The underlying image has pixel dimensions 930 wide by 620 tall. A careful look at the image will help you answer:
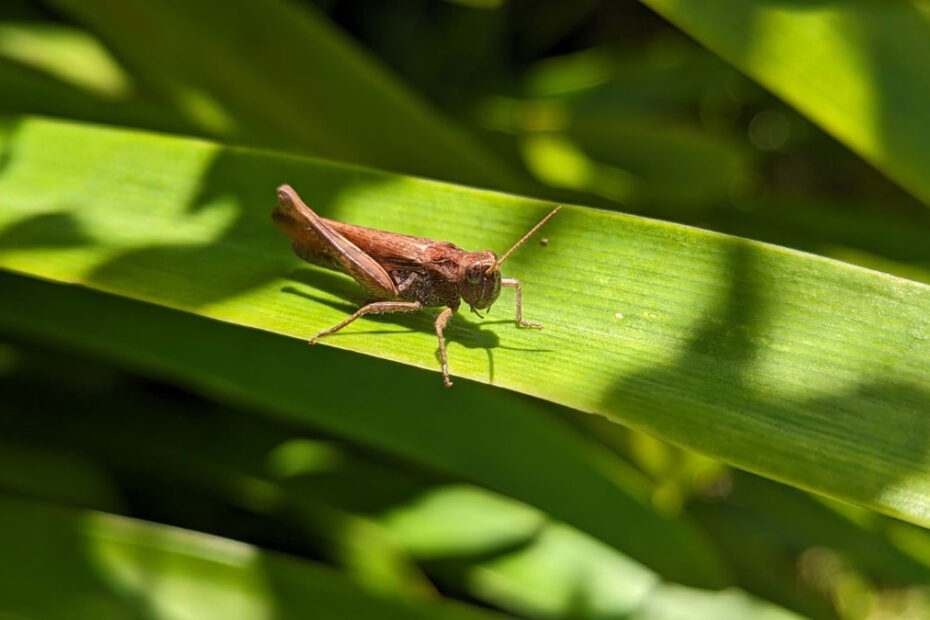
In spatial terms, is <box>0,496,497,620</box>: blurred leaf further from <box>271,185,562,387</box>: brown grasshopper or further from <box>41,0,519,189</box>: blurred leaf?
<box>41,0,519,189</box>: blurred leaf

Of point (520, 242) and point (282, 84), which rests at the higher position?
point (282, 84)

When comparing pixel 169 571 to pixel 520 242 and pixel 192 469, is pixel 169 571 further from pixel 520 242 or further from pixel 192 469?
pixel 520 242

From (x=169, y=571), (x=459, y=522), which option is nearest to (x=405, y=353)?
(x=169, y=571)

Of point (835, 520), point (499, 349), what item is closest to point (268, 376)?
point (499, 349)

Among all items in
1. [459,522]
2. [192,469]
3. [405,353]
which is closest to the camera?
[405,353]

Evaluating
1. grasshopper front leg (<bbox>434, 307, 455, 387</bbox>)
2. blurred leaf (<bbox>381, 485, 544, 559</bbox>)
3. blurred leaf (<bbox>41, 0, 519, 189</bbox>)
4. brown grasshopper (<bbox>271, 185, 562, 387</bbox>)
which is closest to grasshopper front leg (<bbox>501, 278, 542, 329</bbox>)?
brown grasshopper (<bbox>271, 185, 562, 387</bbox>)

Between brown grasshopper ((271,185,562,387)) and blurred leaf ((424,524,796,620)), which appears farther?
blurred leaf ((424,524,796,620))

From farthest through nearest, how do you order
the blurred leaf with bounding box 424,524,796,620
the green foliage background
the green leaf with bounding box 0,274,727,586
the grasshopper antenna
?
1. the blurred leaf with bounding box 424,524,796,620
2. the green leaf with bounding box 0,274,727,586
3. the grasshopper antenna
4. the green foliage background

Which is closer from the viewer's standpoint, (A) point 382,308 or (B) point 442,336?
(B) point 442,336
